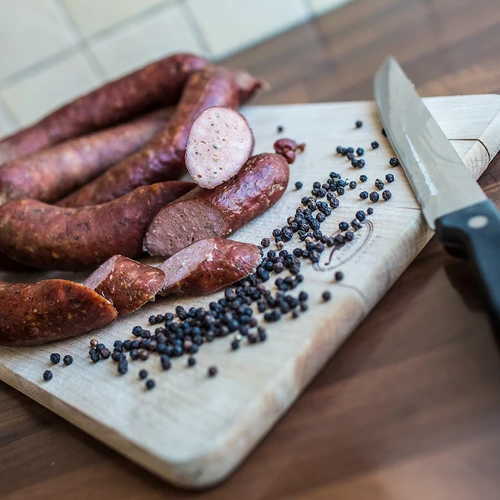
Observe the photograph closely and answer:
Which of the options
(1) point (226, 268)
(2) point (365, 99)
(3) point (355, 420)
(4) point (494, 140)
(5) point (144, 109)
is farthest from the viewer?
(5) point (144, 109)

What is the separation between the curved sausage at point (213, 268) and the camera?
1569mm

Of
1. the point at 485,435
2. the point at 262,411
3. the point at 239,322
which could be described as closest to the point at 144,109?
the point at 239,322

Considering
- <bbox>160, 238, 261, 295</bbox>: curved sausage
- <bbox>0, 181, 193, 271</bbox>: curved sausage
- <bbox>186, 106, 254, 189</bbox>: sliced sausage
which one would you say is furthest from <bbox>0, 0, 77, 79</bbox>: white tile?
<bbox>160, 238, 261, 295</bbox>: curved sausage

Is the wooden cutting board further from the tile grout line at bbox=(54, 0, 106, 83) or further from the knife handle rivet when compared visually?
the tile grout line at bbox=(54, 0, 106, 83)

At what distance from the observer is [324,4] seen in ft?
12.1

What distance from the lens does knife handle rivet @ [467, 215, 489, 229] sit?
1277 millimetres

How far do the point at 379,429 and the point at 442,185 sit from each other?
676 millimetres

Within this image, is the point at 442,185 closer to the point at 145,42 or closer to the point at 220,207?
the point at 220,207

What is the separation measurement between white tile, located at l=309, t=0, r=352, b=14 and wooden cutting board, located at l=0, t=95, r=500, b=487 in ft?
6.82

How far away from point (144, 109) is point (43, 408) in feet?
5.19

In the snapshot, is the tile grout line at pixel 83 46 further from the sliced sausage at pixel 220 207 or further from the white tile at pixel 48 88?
the sliced sausage at pixel 220 207

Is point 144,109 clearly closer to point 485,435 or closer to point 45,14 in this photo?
point 45,14

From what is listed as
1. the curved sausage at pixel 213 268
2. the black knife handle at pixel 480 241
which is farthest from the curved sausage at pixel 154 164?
the black knife handle at pixel 480 241

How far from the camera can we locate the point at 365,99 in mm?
2414
